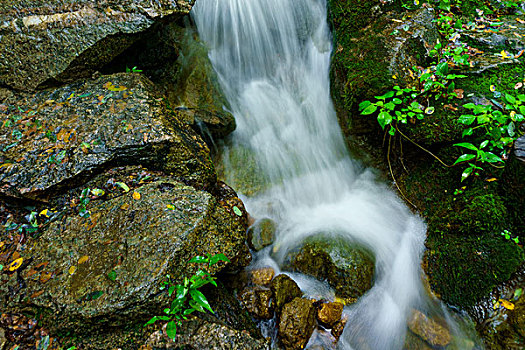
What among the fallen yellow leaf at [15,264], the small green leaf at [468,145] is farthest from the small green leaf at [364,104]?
the fallen yellow leaf at [15,264]

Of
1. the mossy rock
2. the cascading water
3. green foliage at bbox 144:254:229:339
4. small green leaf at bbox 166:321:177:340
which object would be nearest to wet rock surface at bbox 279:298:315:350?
the cascading water

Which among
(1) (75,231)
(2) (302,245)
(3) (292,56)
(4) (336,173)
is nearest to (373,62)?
(4) (336,173)

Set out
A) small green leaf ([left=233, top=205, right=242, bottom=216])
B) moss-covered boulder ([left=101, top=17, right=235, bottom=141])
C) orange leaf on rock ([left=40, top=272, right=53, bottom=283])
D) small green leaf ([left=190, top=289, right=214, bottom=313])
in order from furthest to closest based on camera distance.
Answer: moss-covered boulder ([left=101, top=17, right=235, bottom=141]) < small green leaf ([left=233, top=205, right=242, bottom=216]) < orange leaf on rock ([left=40, top=272, right=53, bottom=283]) < small green leaf ([left=190, top=289, right=214, bottom=313])

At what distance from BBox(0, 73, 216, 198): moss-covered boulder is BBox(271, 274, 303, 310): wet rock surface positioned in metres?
1.46

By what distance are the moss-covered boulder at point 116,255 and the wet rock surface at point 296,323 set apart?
887 millimetres

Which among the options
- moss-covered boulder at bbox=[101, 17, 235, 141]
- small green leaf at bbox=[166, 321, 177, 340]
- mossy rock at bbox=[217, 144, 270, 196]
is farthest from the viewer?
mossy rock at bbox=[217, 144, 270, 196]

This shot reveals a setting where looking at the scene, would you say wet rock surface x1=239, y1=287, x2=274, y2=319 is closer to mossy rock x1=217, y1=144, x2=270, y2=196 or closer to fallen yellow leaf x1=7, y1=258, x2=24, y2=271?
mossy rock x1=217, y1=144, x2=270, y2=196

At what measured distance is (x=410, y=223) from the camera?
359cm

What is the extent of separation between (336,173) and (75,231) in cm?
372

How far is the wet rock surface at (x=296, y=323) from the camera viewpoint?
282 cm

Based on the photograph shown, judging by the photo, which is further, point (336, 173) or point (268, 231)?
point (336, 173)

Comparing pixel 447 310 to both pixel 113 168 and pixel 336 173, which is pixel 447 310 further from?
pixel 113 168

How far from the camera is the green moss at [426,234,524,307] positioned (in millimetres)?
2646

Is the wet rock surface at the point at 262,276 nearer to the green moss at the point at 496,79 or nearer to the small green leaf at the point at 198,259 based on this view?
the small green leaf at the point at 198,259
